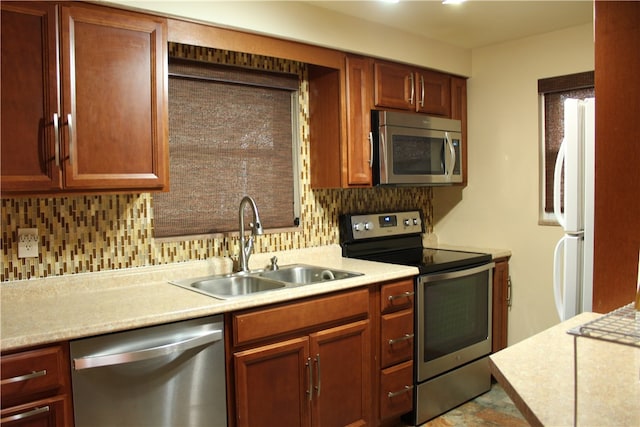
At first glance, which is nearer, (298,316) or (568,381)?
(568,381)

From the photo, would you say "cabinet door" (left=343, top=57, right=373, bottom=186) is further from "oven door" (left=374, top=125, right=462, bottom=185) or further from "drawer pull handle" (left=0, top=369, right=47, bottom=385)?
"drawer pull handle" (left=0, top=369, right=47, bottom=385)

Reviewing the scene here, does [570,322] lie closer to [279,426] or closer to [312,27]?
[279,426]

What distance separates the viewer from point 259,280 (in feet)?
8.39

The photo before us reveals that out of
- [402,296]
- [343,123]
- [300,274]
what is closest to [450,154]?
[343,123]

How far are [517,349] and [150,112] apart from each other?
1.63 metres

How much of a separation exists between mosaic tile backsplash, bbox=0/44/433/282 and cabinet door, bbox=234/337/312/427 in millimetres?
742

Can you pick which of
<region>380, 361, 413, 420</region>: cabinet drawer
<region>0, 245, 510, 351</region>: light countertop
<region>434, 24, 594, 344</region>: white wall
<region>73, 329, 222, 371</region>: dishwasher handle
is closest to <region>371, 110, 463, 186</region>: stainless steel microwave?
<region>434, 24, 594, 344</region>: white wall

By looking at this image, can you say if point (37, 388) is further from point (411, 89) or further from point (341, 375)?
point (411, 89)

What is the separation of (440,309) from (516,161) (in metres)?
1.21

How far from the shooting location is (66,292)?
212cm

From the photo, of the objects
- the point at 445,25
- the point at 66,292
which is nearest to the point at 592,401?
the point at 66,292

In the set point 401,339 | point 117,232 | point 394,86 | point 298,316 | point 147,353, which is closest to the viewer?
point 147,353

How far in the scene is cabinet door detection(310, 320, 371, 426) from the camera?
2.26 m

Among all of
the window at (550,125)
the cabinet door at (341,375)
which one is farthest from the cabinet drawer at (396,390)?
the window at (550,125)
